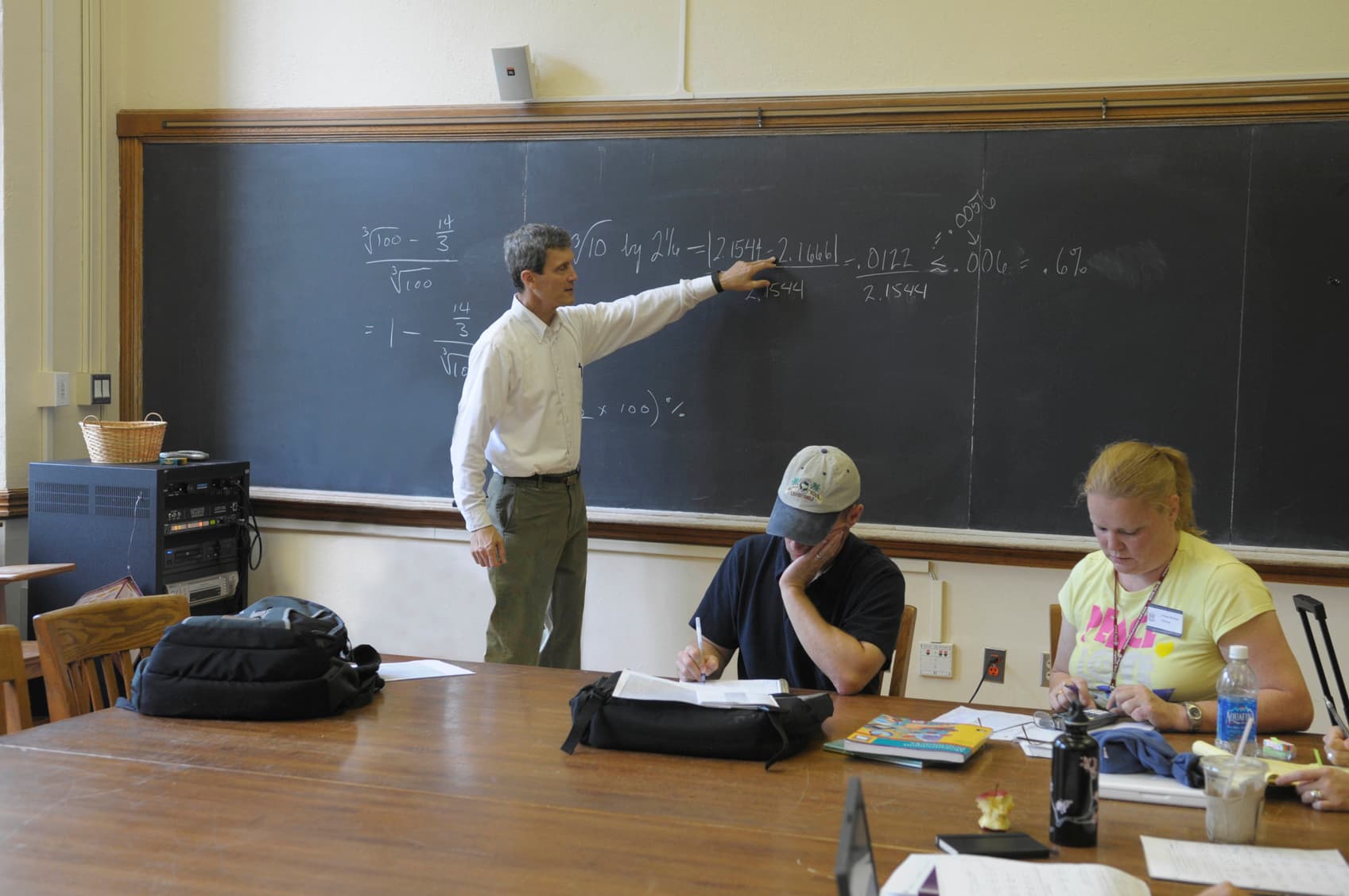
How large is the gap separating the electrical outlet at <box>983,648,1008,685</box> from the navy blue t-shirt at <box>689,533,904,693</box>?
1.37 m

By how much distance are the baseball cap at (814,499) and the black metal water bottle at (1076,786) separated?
922 mm

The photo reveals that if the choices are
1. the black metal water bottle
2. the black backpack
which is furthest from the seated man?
the black metal water bottle

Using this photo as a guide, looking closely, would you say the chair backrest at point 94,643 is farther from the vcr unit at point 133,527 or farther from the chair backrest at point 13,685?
the vcr unit at point 133,527

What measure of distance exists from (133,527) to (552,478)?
144 cm

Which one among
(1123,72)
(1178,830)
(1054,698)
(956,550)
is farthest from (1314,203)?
(1178,830)

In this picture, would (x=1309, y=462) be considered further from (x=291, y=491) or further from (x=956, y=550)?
(x=291, y=491)

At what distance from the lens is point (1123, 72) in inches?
145

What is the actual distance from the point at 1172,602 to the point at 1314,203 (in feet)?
6.21

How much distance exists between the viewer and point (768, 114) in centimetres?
394

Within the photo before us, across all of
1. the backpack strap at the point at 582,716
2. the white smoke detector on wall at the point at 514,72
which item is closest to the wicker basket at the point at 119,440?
the white smoke detector on wall at the point at 514,72

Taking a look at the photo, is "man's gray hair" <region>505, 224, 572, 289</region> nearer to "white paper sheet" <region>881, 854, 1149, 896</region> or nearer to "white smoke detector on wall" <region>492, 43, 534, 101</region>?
"white smoke detector on wall" <region>492, 43, 534, 101</region>

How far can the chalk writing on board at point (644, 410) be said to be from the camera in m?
4.07

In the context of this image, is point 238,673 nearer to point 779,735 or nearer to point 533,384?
point 779,735

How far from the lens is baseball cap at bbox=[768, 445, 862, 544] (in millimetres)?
2432
